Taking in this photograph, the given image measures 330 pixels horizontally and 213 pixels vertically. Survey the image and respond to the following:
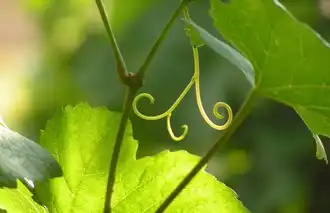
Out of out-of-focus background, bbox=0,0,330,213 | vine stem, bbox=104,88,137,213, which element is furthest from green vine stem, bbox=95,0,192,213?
out-of-focus background, bbox=0,0,330,213

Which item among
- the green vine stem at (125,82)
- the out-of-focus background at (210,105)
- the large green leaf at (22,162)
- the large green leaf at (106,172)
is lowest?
the out-of-focus background at (210,105)

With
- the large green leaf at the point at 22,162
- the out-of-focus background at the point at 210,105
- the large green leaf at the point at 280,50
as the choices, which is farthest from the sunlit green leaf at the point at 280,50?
the out-of-focus background at the point at 210,105

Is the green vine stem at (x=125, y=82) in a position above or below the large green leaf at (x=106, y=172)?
above

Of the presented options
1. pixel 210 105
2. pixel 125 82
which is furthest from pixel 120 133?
pixel 210 105

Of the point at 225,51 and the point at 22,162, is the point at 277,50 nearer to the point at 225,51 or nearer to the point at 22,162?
the point at 225,51

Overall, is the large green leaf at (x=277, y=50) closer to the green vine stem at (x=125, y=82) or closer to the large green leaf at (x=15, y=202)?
the green vine stem at (x=125, y=82)
